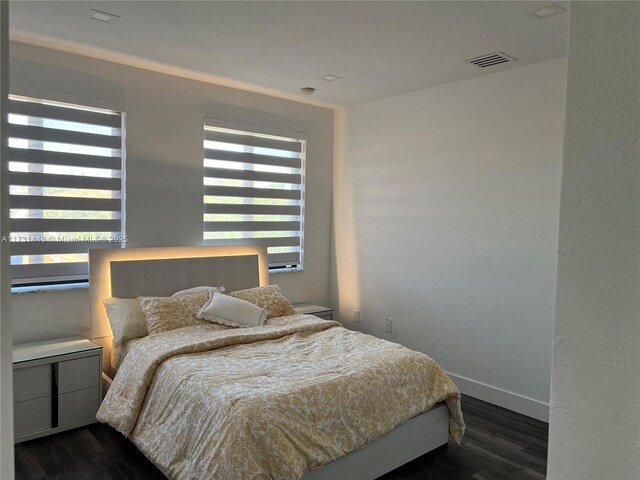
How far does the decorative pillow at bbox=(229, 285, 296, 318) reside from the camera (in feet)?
13.2

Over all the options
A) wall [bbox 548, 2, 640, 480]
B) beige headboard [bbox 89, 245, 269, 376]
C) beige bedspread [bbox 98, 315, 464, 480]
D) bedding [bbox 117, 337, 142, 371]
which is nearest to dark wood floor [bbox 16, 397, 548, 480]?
beige bedspread [bbox 98, 315, 464, 480]

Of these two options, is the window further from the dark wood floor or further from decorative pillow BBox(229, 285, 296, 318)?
the dark wood floor

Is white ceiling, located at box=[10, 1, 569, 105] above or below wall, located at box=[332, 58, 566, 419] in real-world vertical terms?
above

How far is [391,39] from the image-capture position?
3047 millimetres

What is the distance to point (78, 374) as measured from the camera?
3217mm

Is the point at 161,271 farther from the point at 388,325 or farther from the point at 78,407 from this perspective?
the point at 388,325

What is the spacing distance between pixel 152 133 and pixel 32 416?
87.9 inches

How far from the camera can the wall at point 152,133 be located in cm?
342

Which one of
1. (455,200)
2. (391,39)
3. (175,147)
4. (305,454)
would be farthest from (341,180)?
(305,454)

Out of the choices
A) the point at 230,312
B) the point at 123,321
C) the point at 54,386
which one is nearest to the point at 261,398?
the point at 230,312

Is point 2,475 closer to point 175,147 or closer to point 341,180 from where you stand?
point 175,147

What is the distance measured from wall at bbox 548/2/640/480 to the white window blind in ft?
11.4

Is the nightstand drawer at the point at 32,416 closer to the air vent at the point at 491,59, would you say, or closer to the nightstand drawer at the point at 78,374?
the nightstand drawer at the point at 78,374

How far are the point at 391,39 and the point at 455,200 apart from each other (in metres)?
1.57
